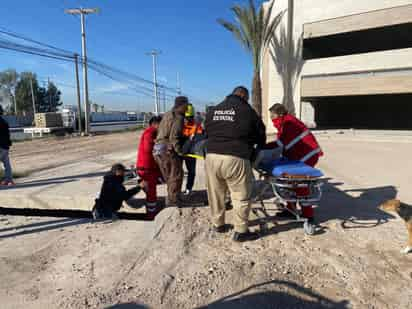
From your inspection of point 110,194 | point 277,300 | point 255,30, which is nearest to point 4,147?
point 110,194

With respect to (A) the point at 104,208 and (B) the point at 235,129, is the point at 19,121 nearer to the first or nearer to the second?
(A) the point at 104,208

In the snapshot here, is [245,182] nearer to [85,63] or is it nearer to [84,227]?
[84,227]

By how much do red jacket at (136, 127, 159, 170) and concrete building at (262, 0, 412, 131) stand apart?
14159 mm

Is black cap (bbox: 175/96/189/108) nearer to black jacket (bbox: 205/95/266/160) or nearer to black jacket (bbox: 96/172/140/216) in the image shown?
black jacket (bbox: 205/95/266/160)

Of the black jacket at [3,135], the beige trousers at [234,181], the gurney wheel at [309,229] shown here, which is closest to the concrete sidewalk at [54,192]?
the black jacket at [3,135]

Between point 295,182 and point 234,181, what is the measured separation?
0.73m

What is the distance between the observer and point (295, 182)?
10.9 feet

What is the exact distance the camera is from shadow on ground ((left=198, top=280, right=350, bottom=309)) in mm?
2271

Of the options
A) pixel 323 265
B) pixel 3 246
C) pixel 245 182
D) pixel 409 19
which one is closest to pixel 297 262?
pixel 323 265

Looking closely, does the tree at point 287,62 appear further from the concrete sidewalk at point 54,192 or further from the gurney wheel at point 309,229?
the gurney wheel at point 309,229

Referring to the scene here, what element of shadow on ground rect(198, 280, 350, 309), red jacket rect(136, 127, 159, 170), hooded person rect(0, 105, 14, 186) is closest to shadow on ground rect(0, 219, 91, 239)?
red jacket rect(136, 127, 159, 170)

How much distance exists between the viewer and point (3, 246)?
3.57 metres

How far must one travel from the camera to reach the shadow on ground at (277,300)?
2.27 metres

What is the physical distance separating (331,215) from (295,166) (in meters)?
1.29
